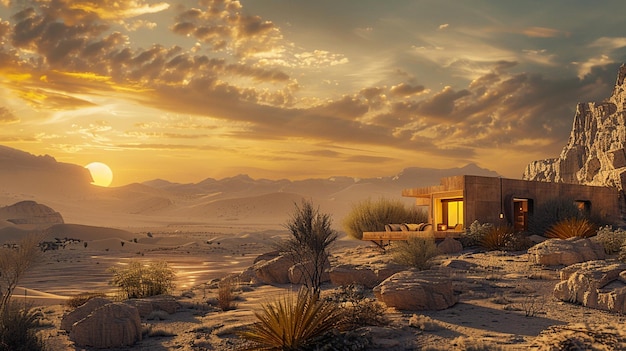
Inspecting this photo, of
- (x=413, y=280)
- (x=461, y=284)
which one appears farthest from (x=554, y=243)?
(x=413, y=280)

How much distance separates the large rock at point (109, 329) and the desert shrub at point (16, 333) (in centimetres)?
74

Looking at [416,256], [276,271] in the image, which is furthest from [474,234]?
[276,271]

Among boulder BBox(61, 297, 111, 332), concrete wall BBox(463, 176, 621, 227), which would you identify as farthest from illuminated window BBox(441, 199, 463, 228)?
boulder BBox(61, 297, 111, 332)

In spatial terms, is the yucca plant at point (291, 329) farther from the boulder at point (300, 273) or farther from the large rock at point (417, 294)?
the boulder at point (300, 273)

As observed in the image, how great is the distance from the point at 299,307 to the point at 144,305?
626cm

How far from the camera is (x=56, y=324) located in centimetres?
1227

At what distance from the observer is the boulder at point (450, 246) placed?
22.1 metres

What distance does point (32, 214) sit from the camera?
6569 centimetres

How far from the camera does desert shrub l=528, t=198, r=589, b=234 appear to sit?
83.8 feet

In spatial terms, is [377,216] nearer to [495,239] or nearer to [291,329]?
[495,239]

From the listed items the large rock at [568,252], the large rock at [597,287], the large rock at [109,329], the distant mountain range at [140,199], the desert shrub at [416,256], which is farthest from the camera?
the distant mountain range at [140,199]

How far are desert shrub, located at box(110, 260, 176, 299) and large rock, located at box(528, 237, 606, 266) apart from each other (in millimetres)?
11527

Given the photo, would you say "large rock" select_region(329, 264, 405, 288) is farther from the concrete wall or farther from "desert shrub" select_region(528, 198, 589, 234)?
"desert shrub" select_region(528, 198, 589, 234)

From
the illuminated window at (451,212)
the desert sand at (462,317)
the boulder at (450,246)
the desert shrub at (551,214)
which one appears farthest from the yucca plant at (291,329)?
the illuminated window at (451,212)
